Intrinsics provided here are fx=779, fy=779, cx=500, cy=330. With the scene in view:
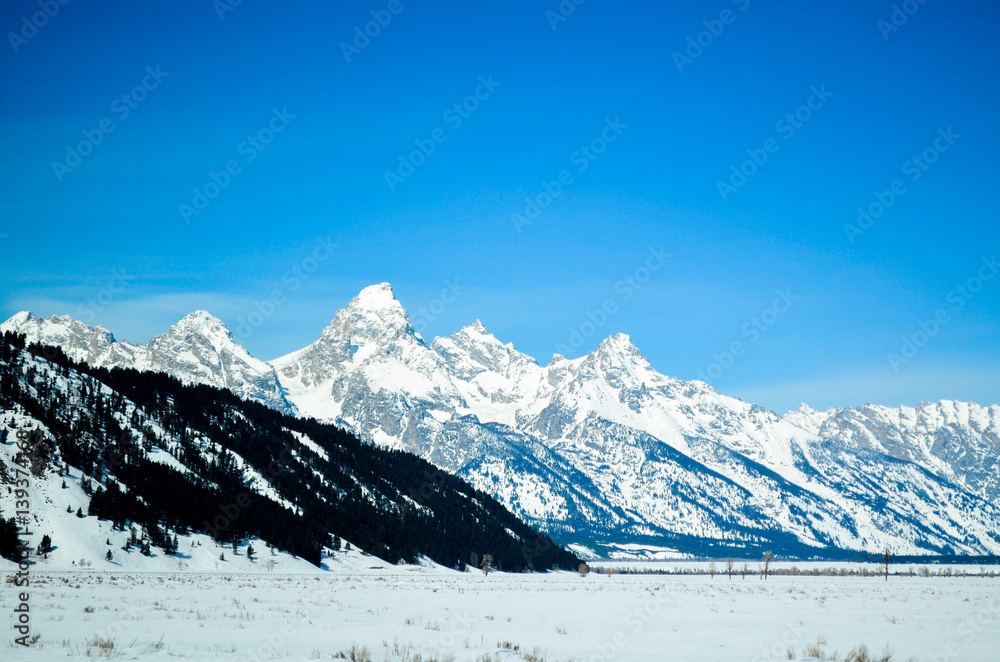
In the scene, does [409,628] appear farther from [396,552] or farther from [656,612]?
[396,552]

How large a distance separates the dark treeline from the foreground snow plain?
56334 mm

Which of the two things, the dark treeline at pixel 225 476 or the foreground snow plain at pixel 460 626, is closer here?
the foreground snow plain at pixel 460 626

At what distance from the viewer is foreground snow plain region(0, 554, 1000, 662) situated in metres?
25.7

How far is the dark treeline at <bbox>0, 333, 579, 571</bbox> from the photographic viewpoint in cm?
10962

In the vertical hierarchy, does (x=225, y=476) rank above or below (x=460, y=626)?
above

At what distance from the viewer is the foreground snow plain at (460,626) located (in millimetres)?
25703

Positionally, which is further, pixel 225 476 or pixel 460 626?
pixel 225 476

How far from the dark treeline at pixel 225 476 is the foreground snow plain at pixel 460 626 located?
5633cm

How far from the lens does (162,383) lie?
173m

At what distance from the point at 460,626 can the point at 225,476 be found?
4429 inches

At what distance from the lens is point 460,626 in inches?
1405

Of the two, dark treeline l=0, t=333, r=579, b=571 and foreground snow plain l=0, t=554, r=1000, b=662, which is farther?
dark treeline l=0, t=333, r=579, b=571

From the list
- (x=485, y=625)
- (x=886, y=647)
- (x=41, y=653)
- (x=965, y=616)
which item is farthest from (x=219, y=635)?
(x=965, y=616)

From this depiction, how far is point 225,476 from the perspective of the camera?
451ft
